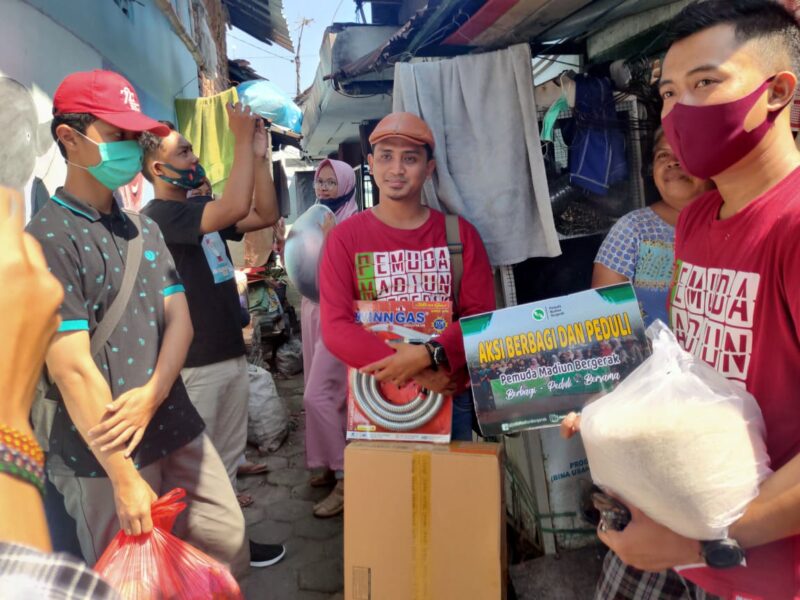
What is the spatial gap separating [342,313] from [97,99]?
112cm

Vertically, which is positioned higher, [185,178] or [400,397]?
[185,178]

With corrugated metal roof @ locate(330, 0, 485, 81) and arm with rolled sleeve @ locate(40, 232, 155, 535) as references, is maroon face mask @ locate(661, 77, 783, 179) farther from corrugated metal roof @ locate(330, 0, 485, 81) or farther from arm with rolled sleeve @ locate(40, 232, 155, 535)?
arm with rolled sleeve @ locate(40, 232, 155, 535)

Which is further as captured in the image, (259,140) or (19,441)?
(259,140)

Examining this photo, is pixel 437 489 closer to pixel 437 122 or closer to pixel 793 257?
pixel 793 257

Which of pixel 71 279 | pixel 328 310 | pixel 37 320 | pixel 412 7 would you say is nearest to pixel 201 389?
pixel 328 310

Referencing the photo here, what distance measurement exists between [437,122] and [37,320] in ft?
7.28

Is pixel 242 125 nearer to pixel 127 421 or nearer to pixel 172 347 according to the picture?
pixel 172 347

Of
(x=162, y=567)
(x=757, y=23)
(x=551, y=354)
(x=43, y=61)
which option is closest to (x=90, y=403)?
(x=162, y=567)

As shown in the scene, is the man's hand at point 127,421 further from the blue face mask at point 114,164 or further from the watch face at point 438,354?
the watch face at point 438,354

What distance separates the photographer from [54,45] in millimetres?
3029

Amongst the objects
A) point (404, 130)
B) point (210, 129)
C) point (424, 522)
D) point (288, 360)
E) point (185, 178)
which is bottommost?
point (288, 360)

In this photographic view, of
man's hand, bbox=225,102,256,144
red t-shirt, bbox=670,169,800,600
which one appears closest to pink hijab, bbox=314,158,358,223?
man's hand, bbox=225,102,256,144

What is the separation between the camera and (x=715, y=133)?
3.72 feet

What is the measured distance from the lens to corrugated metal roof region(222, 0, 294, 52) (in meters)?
8.98
